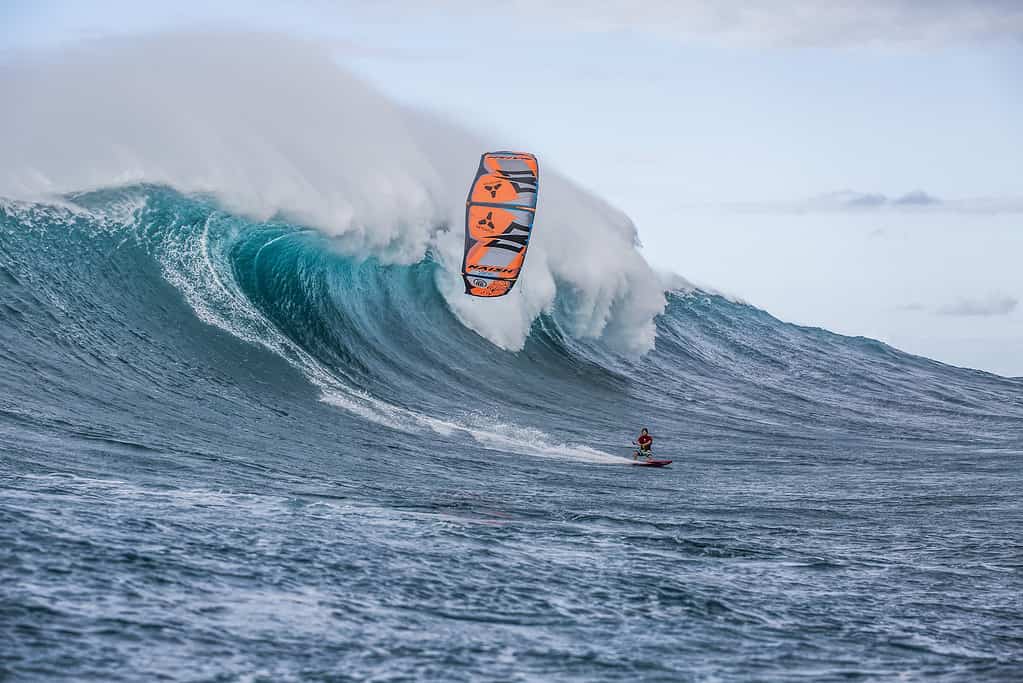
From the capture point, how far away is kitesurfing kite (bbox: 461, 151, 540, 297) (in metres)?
17.0

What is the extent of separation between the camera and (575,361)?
65.9 feet

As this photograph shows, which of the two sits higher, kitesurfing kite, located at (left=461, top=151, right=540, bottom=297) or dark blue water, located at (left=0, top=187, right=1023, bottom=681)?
kitesurfing kite, located at (left=461, top=151, right=540, bottom=297)

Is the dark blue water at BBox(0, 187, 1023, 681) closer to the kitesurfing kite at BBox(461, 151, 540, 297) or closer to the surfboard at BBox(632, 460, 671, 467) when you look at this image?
the surfboard at BBox(632, 460, 671, 467)

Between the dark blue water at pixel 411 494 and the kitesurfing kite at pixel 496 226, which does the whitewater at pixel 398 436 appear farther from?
the kitesurfing kite at pixel 496 226

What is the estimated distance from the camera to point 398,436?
12961 millimetres

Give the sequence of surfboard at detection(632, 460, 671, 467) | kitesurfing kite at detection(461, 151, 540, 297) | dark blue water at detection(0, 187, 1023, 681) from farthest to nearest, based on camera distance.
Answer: kitesurfing kite at detection(461, 151, 540, 297) → surfboard at detection(632, 460, 671, 467) → dark blue water at detection(0, 187, 1023, 681)

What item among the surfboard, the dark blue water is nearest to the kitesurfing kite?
the dark blue water

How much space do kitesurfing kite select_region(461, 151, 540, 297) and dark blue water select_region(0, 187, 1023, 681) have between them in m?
1.36

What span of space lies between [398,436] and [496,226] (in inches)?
194

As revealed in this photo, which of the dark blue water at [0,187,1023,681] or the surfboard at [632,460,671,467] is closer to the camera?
the dark blue water at [0,187,1023,681]

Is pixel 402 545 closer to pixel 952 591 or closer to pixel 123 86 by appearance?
pixel 952 591

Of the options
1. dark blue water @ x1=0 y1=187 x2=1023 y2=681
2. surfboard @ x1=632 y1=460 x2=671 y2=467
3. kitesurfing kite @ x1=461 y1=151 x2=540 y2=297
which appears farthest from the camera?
kitesurfing kite @ x1=461 y1=151 x2=540 y2=297

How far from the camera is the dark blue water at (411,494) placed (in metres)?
5.74

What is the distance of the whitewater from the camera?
593cm
